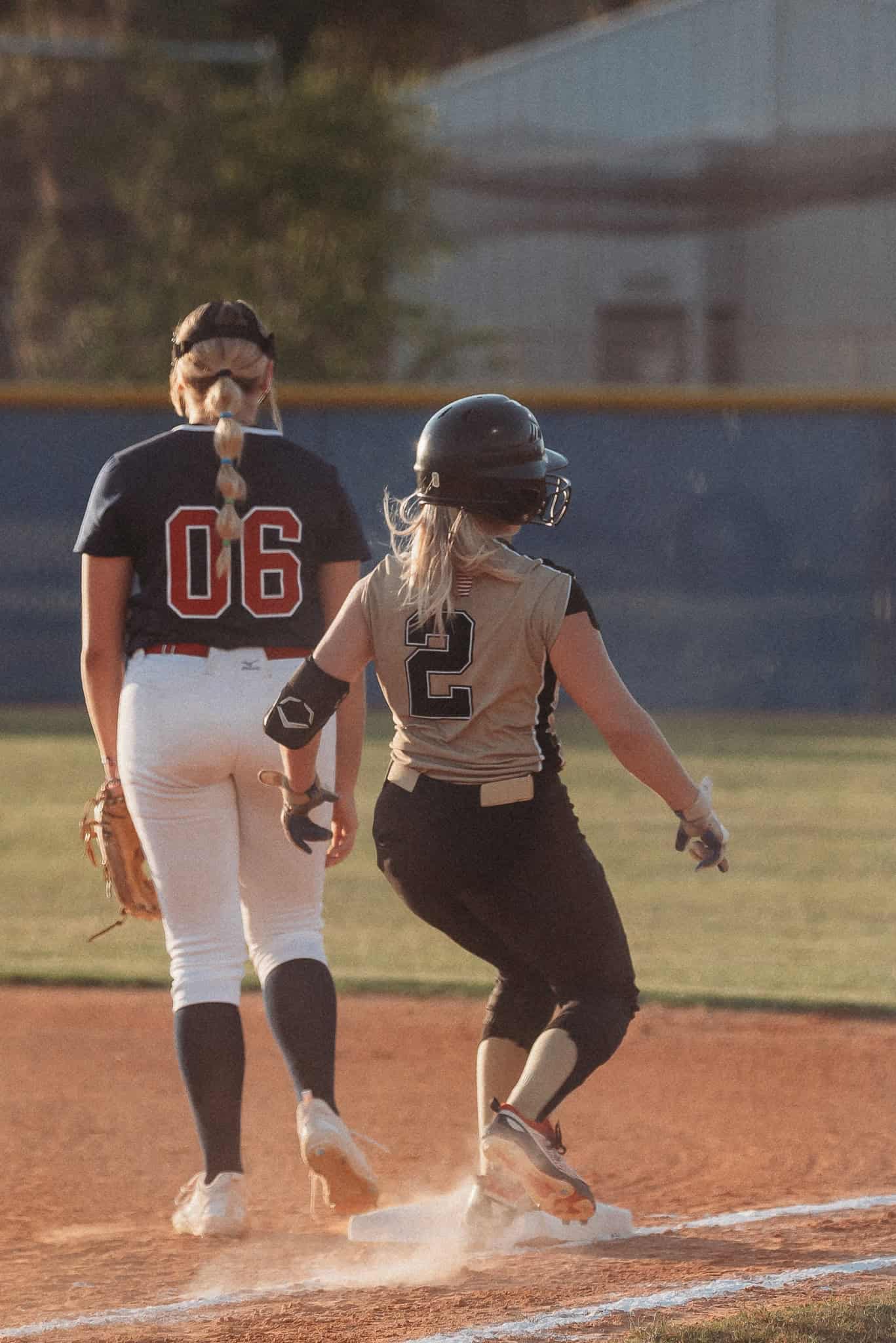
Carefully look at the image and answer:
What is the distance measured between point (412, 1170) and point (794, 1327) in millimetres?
1651

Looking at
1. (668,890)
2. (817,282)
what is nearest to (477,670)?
(668,890)

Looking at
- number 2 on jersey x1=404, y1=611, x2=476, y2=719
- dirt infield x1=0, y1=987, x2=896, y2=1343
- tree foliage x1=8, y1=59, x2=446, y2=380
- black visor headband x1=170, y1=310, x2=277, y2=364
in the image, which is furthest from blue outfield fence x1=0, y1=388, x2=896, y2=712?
number 2 on jersey x1=404, y1=611, x2=476, y2=719

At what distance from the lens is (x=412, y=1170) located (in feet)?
14.3

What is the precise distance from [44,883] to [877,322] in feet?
47.3

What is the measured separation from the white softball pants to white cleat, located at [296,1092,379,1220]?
1.01 ft

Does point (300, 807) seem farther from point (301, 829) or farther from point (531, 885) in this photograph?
point (531, 885)

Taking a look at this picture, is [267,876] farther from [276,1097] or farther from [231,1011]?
[276,1097]

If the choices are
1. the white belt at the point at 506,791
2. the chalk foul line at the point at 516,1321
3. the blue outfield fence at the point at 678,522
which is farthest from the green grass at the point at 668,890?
the white belt at the point at 506,791

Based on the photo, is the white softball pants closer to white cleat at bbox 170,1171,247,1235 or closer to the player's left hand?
the player's left hand

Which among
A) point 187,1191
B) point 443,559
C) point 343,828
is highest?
point 443,559

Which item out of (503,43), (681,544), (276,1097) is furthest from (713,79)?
(276,1097)

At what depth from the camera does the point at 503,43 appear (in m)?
31.6

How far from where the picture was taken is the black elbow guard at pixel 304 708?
11.0ft

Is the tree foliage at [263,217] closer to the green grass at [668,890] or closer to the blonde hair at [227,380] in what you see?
the green grass at [668,890]
